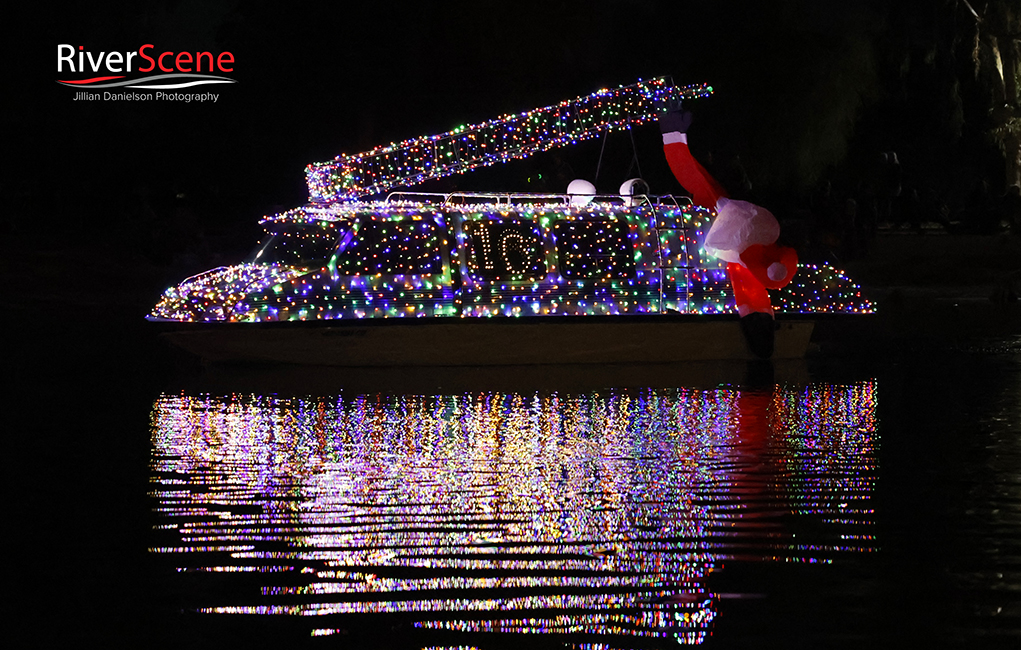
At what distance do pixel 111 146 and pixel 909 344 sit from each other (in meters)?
24.8

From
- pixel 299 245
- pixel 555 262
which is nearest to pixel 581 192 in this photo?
pixel 555 262

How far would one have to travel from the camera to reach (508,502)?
31.5 ft

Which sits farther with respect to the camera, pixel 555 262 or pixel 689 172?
pixel 689 172

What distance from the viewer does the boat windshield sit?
1798 cm

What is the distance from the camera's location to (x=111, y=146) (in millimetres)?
40281

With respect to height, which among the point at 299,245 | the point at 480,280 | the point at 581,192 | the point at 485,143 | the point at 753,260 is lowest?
the point at 480,280

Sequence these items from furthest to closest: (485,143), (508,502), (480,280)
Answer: (485,143)
(480,280)
(508,502)

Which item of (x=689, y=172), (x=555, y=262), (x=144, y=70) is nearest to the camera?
(x=555, y=262)

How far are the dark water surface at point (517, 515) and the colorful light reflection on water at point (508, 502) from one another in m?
0.02

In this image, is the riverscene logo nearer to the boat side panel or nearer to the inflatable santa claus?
the boat side panel

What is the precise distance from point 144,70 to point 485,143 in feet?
67.2

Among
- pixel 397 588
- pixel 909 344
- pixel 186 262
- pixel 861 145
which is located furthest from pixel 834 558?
pixel 861 145

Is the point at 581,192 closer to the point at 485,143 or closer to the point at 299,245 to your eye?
the point at 485,143

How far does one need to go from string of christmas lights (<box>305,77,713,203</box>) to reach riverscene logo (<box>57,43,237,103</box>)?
17.8m
